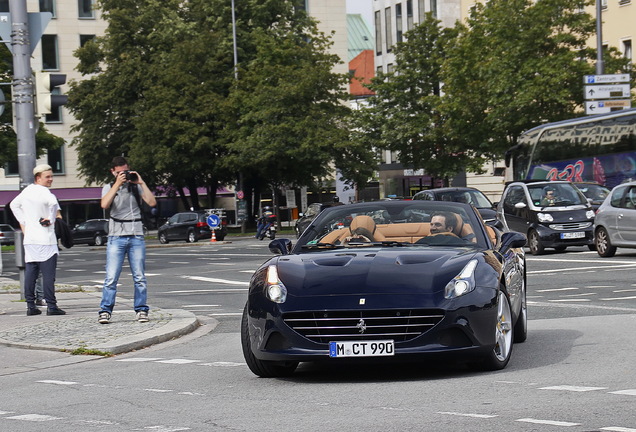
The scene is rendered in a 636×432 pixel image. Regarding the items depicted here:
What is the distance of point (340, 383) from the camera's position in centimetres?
871

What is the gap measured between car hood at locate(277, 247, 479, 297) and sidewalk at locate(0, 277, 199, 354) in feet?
11.2

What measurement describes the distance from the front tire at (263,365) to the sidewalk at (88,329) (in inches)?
115

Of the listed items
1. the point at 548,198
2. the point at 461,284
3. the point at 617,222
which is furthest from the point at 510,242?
the point at 548,198

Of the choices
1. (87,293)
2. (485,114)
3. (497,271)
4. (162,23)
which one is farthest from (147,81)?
(497,271)

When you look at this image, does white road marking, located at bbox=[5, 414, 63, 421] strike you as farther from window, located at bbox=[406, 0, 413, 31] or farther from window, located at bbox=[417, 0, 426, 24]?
window, located at bbox=[406, 0, 413, 31]

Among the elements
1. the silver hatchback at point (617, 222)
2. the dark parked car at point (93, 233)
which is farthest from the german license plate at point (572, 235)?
the dark parked car at point (93, 233)

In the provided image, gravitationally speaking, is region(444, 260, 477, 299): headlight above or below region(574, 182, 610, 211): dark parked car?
below

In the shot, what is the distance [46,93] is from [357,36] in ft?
386

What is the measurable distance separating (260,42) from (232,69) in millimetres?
3936

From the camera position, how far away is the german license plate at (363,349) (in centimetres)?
841

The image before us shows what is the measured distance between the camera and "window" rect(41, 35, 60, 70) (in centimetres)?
8362

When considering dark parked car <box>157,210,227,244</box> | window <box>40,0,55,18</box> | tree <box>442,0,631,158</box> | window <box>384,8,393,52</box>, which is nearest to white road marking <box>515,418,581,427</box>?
tree <box>442,0,631,158</box>

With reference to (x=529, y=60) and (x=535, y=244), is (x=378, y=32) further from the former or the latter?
(x=535, y=244)

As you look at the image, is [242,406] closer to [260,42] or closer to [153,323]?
[153,323]
